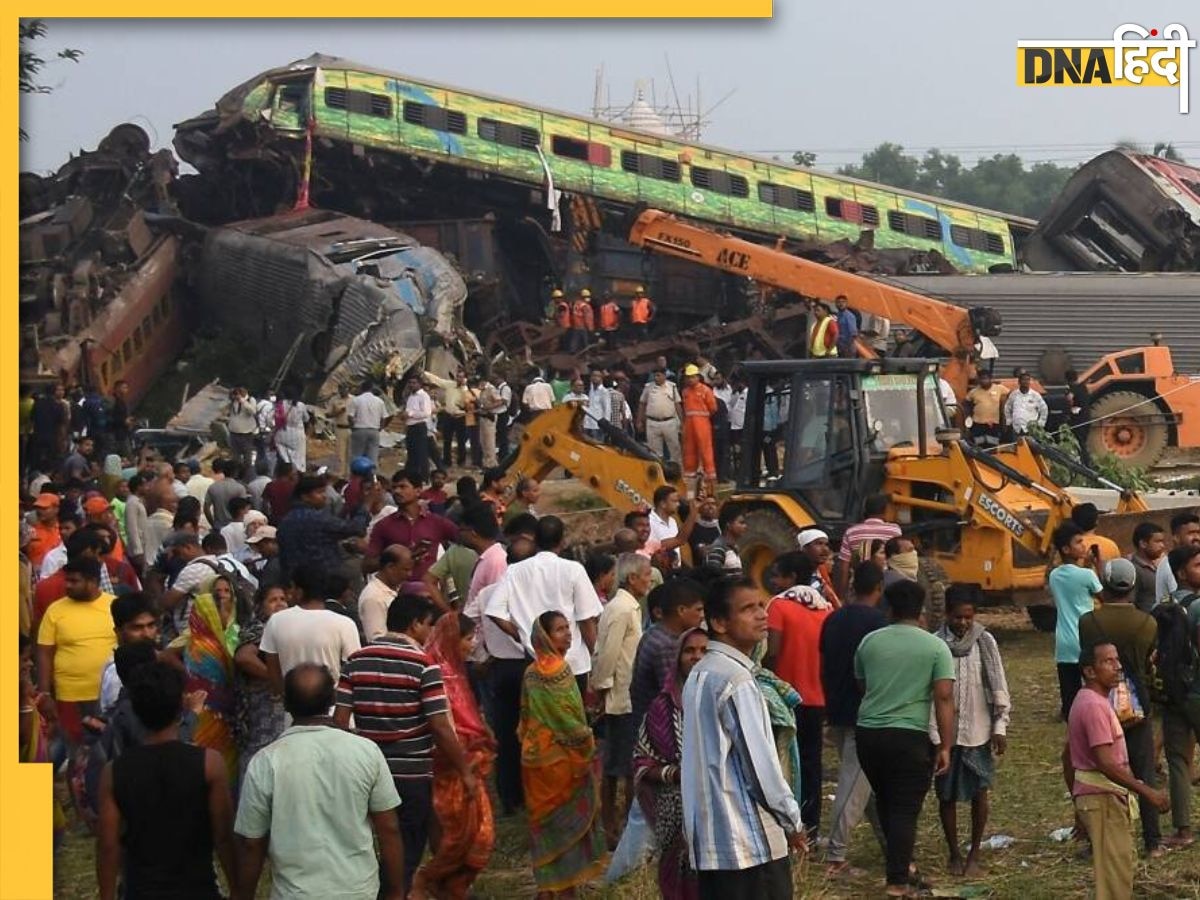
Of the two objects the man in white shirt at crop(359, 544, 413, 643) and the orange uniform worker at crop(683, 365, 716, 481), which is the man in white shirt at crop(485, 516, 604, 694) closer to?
the man in white shirt at crop(359, 544, 413, 643)

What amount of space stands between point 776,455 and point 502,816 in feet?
18.7

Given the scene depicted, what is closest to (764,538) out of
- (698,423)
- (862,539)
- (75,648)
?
(862,539)

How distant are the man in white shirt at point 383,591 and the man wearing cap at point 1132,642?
303 cm

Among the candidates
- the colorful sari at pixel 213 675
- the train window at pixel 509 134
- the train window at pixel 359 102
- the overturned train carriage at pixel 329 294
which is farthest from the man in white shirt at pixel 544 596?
the train window at pixel 509 134

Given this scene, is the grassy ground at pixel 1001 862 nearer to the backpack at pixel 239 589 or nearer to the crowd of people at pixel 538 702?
the crowd of people at pixel 538 702

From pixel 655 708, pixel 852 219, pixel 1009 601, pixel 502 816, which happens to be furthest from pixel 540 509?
pixel 852 219

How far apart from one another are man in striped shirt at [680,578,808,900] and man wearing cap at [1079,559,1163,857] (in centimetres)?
275

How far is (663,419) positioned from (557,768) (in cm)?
1426

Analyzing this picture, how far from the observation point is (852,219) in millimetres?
36375

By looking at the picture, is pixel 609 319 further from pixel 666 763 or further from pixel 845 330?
pixel 666 763

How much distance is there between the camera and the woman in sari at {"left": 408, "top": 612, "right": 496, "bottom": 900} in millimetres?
8000

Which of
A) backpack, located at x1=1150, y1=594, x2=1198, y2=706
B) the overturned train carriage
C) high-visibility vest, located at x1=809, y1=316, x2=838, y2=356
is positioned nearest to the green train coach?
the overturned train carriage

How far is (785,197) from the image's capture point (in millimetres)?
36000

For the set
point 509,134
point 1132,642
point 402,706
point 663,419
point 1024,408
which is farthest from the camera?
point 509,134
